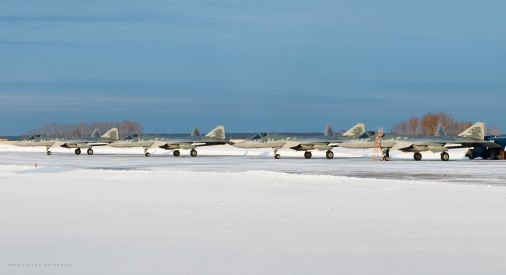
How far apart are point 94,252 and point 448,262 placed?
4.90 m

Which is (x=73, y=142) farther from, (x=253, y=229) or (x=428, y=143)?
(x=253, y=229)

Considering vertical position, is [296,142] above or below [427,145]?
above

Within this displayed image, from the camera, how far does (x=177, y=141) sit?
74562 millimetres

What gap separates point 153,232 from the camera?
14.3 m

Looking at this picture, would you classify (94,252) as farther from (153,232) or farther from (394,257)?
(394,257)

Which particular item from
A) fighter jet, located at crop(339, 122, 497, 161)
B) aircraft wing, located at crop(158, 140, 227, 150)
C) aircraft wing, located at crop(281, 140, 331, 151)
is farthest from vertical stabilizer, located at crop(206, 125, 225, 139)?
fighter jet, located at crop(339, 122, 497, 161)

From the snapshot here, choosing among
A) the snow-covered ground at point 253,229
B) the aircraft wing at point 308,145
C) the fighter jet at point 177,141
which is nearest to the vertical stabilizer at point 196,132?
the fighter jet at point 177,141

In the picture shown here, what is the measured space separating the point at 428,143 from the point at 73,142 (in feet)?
128

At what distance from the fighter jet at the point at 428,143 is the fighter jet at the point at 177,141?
15.8 metres

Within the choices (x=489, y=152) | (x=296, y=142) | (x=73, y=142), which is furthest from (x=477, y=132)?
(x=73, y=142)

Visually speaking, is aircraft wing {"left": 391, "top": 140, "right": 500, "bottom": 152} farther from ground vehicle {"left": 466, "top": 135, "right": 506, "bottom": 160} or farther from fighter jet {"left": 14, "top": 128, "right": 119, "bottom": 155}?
fighter jet {"left": 14, "top": 128, "right": 119, "bottom": 155}

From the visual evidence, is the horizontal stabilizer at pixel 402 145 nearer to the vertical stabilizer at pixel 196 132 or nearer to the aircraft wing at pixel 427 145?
the aircraft wing at pixel 427 145

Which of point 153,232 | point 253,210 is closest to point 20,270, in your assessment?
point 153,232

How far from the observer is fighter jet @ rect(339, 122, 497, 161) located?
202 feet
